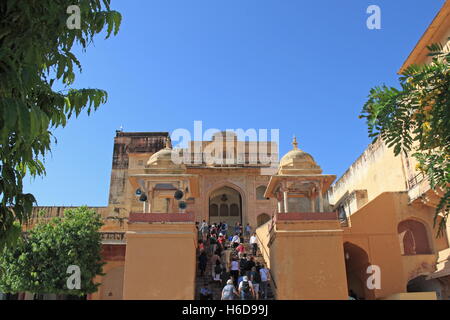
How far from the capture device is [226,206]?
27969mm

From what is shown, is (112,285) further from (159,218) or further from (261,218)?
(261,218)

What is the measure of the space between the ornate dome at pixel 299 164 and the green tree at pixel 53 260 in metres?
7.96

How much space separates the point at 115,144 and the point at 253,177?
10.8m

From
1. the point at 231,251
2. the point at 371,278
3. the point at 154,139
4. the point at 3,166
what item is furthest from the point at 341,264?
the point at 154,139

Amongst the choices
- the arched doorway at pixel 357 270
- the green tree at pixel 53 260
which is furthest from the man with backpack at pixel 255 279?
the green tree at pixel 53 260

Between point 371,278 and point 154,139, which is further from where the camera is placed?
point 154,139

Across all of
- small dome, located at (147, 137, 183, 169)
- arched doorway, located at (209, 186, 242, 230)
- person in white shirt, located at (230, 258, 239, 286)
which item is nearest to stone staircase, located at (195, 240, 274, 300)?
person in white shirt, located at (230, 258, 239, 286)

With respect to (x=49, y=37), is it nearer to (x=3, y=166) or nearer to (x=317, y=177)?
(x=3, y=166)

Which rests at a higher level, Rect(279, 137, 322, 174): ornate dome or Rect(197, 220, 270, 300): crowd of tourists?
Rect(279, 137, 322, 174): ornate dome

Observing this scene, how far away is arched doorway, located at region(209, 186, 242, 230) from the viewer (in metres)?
27.5

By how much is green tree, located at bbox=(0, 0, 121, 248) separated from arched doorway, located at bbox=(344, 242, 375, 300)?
1465 centimetres

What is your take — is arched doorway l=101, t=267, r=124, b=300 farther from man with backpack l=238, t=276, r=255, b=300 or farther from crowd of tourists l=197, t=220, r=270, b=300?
man with backpack l=238, t=276, r=255, b=300
